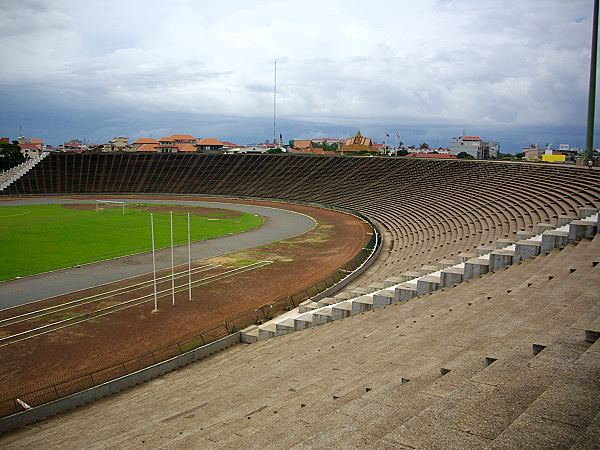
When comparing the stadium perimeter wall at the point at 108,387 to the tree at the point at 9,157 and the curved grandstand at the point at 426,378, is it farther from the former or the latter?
the tree at the point at 9,157

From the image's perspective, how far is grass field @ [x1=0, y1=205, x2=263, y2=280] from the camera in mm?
38625

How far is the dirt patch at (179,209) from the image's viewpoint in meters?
66.9

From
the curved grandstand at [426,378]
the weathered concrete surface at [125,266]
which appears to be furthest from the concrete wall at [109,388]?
the weathered concrete surface at [125,266]

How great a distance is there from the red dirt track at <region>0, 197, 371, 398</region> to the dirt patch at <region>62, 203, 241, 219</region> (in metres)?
25.5

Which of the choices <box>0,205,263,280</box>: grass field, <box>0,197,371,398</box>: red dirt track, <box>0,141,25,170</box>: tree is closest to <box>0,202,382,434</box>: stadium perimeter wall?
<box>0,197,371,398</box>: red dirt track

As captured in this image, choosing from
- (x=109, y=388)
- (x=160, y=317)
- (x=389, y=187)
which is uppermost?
(x=389, y=187)

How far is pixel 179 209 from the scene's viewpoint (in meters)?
72.7

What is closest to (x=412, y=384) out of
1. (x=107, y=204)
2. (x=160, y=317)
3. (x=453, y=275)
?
(x=453, y=275)

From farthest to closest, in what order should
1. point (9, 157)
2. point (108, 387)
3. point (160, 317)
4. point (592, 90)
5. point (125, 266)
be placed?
point (9, 157) < point (592, 90) < point (125, 266) < point (160, 317) < point (108, 387)

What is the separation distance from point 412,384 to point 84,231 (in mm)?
48819

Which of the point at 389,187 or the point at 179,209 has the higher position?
the point at 389,187

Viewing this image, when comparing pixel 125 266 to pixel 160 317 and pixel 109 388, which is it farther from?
pixel 109 388

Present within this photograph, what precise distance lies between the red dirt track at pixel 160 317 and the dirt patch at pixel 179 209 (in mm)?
25462

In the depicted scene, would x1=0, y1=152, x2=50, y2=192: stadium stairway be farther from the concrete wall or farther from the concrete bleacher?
the concrete bleacher
